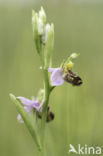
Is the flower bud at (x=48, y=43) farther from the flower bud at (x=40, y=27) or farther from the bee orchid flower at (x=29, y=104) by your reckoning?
the bee orchid flower at (x=29, y=104)

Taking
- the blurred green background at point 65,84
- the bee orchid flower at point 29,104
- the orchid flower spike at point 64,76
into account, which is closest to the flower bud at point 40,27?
the orchid flower spike at point 64,76

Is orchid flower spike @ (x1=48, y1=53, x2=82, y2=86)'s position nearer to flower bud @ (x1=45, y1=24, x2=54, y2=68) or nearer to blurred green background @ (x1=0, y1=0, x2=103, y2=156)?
flower bud @ (x1=45, y1=24, x2=54, y2=68)

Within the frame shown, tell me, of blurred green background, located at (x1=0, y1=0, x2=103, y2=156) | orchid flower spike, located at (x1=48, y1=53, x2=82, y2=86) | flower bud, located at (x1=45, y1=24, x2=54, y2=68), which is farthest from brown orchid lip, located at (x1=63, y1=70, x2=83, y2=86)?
blurred green background, located at (x1=0, y1=0, x2=103, y2=156)

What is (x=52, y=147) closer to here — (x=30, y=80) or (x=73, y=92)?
(x=73, y=92)

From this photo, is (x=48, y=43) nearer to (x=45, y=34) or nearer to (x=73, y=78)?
(x=45, y=34)

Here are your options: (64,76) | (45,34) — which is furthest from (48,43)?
(64,76)
